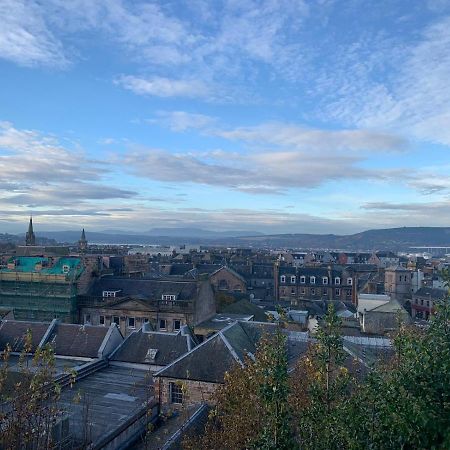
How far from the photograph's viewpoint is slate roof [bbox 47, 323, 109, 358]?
96.8 ft

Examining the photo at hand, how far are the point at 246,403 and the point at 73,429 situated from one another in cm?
1097

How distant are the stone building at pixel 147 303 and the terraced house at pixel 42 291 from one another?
1.64 meters

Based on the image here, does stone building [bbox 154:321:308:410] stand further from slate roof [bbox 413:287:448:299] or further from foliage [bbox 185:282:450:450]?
slate roof [bbox 413:287:448:299]

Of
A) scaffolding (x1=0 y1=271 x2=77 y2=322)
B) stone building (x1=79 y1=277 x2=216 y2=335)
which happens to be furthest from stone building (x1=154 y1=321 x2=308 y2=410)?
scaffolding (x1=0 y1=271 x2=77 y2=322)

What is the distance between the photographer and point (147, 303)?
41031 millimetres

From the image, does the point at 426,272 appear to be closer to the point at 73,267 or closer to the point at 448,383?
the point at 73,267

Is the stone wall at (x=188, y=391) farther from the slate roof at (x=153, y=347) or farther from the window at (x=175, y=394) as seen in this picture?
the slate roof at (x=153, y=347)

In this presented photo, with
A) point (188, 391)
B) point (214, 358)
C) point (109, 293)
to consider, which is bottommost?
point (188, 391)

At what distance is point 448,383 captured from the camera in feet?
26.7

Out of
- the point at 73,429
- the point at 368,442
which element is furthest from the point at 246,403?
the point at 73,429

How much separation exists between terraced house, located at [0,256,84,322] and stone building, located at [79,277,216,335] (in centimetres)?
164

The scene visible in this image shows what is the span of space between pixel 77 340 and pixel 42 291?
620 inches

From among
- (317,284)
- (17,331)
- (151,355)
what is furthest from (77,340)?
(317,284)

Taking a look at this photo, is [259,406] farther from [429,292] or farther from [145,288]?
[429,292]
